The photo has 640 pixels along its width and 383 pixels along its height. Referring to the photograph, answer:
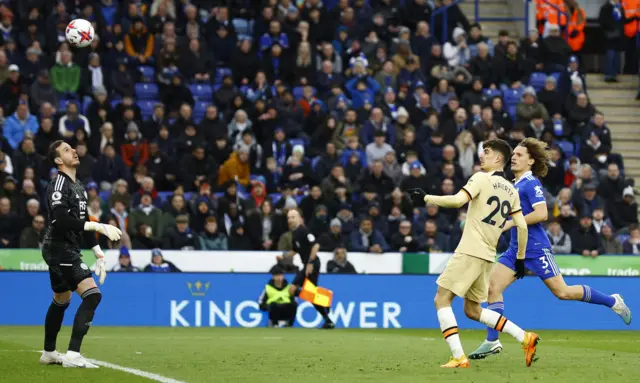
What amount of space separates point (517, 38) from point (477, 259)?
823 inches

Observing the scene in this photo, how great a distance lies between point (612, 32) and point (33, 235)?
1580 cm

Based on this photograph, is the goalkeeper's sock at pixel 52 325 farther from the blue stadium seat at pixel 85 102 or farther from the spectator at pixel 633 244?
the spectator at pixel 633 244

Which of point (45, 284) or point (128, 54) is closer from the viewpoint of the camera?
point (45, 284)

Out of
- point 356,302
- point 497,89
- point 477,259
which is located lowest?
point 356,302

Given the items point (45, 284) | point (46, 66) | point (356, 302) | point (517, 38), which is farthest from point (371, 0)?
point (45, 284)

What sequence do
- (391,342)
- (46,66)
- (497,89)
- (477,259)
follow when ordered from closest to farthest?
(477,259) < (391,342) < (46,66) < (497,89)

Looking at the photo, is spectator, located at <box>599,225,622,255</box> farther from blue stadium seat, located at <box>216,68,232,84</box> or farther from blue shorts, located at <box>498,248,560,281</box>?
blue shorts, located at <box>498,248,560,281</box>

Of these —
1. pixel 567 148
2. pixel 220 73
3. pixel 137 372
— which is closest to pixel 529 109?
pixel 567 148

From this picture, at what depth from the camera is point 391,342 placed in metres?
17.2

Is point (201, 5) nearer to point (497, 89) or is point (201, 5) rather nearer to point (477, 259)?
point (497, 89)

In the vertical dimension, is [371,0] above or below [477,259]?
above

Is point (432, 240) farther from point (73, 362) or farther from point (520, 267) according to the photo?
point (73, 362)

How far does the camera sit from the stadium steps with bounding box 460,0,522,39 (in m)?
33.1

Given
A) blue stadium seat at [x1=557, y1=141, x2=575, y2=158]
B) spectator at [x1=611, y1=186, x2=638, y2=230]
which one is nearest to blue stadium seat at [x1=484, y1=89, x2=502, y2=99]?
blue stadium seat at [x1=557, y1=141, x2=575, y2=158]
